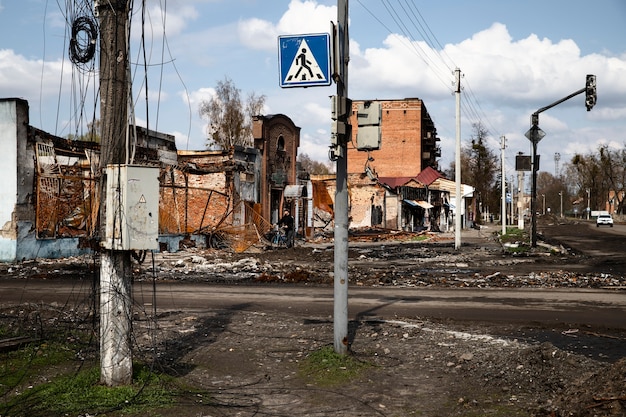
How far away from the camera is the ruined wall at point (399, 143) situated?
257 feet

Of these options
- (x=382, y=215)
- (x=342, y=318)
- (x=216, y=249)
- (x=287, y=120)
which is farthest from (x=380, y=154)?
(x=342, y=318)

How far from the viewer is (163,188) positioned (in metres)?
30.1

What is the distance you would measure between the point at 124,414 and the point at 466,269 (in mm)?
17312

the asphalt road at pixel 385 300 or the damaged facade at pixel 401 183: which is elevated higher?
the damaged facade at pixel 401 183

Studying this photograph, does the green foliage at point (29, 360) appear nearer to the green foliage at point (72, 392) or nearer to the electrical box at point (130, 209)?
the green foliage at point (72, 392)

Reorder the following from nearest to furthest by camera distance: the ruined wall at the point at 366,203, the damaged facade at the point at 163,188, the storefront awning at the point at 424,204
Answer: the damaged facade at the point at 163,188 < the ruined wall at the point at 366,203 < the storefront awning at the point at 424,204

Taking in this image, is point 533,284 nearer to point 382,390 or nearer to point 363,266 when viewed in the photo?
point 363,266

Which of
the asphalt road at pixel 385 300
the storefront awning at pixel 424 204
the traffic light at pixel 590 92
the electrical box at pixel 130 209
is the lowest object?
the asphalt road at pixel 385 300

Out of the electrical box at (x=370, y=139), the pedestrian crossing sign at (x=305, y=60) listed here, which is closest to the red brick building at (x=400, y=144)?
the electrical box at (x=370, y=139)

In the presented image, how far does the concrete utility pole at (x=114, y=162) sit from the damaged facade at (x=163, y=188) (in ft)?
1.02

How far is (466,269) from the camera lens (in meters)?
21.5

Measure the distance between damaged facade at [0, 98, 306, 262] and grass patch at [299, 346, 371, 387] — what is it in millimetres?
2891

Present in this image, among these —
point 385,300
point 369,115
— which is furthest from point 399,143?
point 369,115

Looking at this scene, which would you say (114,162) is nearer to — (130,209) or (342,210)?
(130,209)
